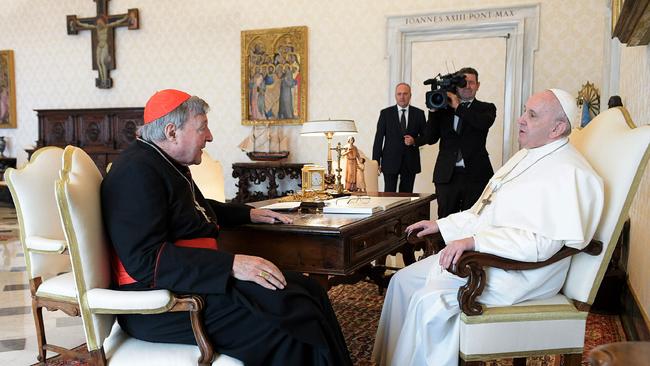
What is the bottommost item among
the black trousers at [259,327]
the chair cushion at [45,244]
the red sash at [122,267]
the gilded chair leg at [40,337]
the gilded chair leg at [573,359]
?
the gilded chair leg at [40,337]

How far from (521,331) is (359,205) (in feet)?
4.02

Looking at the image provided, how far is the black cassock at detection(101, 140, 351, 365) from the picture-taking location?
190 cm

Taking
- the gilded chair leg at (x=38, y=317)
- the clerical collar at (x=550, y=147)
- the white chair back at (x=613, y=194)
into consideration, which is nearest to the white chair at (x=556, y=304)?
the white chair back at (x=613, y=194)

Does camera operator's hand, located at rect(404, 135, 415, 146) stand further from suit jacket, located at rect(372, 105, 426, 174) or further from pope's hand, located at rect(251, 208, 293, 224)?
pope's hand, located at rect(251, 208, 293, 224)

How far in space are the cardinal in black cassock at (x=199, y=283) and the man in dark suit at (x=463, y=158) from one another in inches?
116

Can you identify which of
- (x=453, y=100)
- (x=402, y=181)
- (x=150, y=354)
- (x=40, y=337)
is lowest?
(x=40, y=337)

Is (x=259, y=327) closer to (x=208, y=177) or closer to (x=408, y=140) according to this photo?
(x=208, y=177)

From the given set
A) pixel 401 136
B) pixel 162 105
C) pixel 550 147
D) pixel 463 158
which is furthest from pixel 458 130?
pixel 162 105

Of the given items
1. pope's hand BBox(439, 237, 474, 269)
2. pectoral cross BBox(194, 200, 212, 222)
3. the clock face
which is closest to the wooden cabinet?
the clock face

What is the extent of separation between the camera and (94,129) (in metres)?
9.90

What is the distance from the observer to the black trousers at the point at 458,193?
477 centimetres

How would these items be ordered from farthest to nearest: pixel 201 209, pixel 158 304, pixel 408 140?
pixel 408 140
pixel 201 209
pixel 158 304

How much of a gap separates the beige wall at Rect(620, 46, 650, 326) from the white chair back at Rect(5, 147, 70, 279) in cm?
317

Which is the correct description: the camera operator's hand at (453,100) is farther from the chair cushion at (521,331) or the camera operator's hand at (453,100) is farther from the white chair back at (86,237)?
the white chair back at (86,237)
